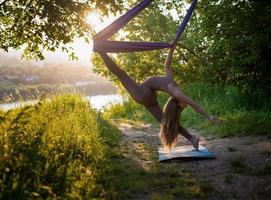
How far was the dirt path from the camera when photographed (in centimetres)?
473

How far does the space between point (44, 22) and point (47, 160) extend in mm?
4384

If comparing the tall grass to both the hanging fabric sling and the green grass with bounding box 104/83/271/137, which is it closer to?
the hanging fabric sling

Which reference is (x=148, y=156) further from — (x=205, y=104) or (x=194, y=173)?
(x=205, y=104)

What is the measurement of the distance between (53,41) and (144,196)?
15.7 feet

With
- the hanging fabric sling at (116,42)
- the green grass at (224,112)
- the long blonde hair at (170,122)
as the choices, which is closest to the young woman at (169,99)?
the long blonde hair at (170,122)

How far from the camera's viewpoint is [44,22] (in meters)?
8.23

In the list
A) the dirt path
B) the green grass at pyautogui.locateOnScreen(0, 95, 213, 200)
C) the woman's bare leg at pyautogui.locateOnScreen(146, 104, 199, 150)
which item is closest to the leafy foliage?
the dirt path

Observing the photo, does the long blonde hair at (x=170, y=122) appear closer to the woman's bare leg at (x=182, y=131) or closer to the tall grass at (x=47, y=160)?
the woman's bare leg at (x=182, y=131)

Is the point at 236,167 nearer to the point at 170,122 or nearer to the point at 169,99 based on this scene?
the point at 170,122

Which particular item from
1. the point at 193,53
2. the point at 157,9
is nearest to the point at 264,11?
the point at 193,53

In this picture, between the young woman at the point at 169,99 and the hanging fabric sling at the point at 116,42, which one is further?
the hanging fabric sling at the point at 116,42

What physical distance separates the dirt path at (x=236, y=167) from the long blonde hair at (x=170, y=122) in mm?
429

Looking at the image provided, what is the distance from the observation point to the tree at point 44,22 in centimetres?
767

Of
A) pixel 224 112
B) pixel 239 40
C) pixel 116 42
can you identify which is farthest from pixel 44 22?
pixel 224 112
